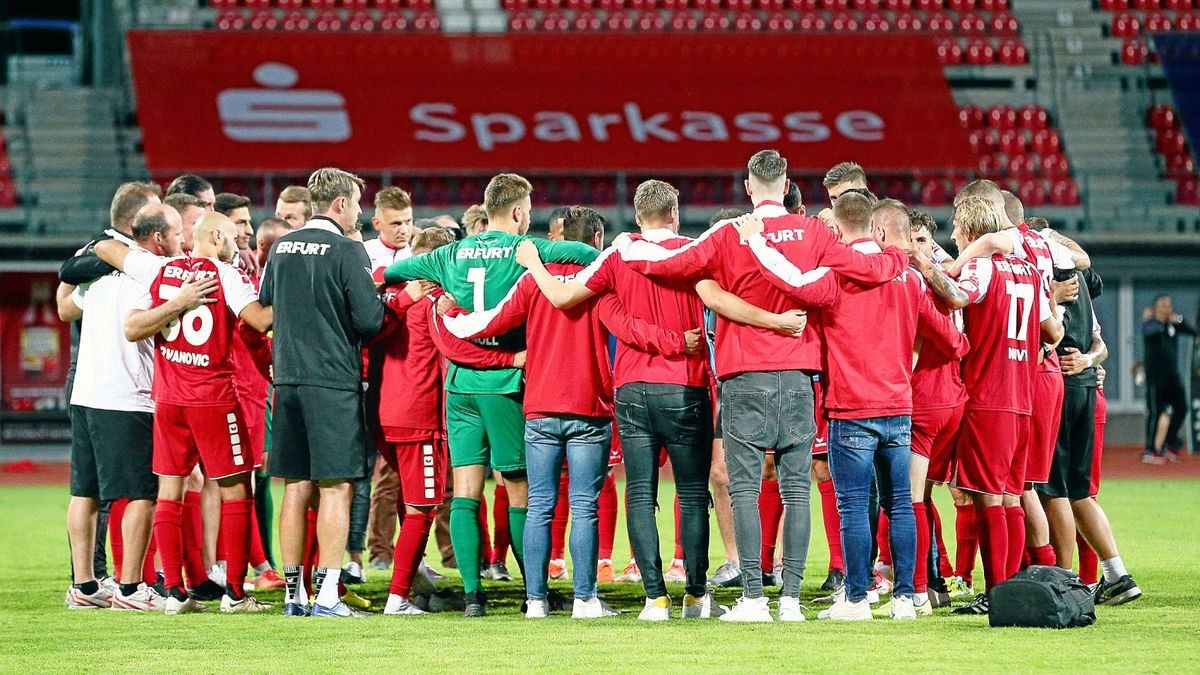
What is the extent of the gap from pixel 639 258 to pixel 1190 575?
4.13 m

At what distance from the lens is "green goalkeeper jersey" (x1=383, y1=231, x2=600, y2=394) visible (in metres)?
7.57

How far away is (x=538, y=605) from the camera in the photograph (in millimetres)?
7375

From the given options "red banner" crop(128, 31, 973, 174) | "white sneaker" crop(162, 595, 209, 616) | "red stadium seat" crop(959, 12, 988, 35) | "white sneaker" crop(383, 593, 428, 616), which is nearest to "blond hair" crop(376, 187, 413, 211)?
"white sneaker" crop(383, 593, 428, 616)

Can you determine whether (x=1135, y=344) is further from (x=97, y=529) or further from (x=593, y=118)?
(x=97, y=529)

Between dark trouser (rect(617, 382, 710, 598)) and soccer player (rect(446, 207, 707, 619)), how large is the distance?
7.3 inches

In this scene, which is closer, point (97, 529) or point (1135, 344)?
point (97, 529)

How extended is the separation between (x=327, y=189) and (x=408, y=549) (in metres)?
1.82

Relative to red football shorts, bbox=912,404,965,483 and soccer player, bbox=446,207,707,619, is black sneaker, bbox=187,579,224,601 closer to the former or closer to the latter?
soccer player, bbox=446,207,707,619

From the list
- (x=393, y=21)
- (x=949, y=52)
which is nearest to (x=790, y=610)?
(x=393, y=21)

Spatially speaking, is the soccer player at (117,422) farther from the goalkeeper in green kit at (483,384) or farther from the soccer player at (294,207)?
the goalkeeper in green kit at (483,384)

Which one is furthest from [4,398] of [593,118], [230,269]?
[230,269]

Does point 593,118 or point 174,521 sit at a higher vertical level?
point 593,118

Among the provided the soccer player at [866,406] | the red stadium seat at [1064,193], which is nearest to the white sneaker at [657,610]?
the soccer player at [866,406]

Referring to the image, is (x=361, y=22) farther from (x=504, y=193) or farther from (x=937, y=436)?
(x=937, y=436)
